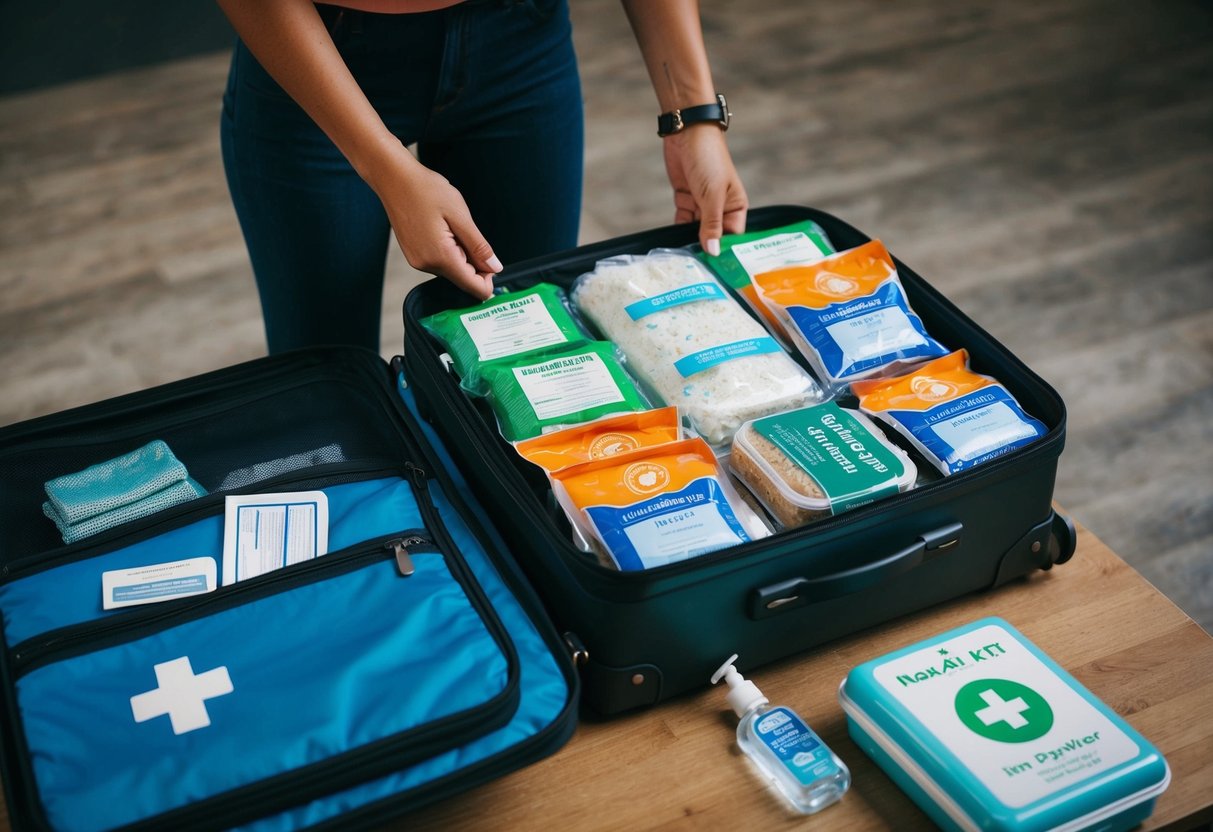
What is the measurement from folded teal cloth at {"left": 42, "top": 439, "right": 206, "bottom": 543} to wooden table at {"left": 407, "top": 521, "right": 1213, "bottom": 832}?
1.11ft

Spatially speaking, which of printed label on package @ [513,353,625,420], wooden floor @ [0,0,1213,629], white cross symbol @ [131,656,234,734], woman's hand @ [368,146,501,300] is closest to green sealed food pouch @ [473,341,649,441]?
printed label on package @ [513,353,625,420]

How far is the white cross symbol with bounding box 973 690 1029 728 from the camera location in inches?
31.6

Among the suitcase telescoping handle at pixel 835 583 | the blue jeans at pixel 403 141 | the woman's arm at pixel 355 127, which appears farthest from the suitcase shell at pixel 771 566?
the blue jeans at pixel 403 141

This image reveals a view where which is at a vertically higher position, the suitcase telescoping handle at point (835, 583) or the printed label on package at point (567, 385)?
the printed label on package at point (567, 385)

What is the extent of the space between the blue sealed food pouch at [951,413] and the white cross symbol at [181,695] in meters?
0.57

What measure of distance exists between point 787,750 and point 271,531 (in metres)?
0.43

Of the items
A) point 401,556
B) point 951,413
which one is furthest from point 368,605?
point 951,413

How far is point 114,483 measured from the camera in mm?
948

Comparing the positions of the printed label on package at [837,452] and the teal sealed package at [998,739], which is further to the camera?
the printed label on package at [837,452]

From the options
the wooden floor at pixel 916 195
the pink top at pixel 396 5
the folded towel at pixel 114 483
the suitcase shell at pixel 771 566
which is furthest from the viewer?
the wooden floor at pixel 916 195

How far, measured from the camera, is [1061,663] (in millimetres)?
917

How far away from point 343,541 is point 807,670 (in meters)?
0.38

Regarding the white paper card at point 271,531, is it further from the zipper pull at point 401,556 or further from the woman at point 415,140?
the woman at point 415,140

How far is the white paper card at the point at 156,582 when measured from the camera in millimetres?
840
